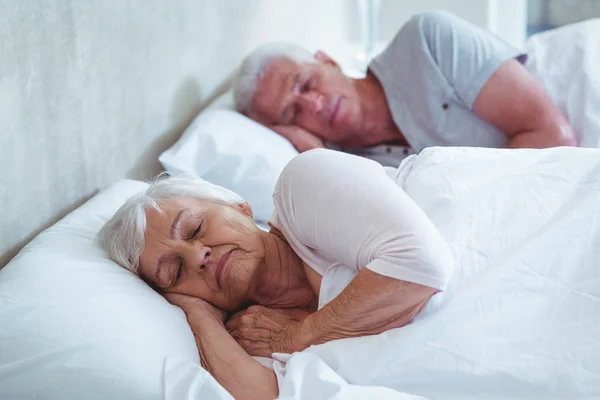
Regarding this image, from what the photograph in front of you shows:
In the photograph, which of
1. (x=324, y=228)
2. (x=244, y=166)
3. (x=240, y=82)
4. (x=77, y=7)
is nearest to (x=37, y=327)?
(x=324, y=228)

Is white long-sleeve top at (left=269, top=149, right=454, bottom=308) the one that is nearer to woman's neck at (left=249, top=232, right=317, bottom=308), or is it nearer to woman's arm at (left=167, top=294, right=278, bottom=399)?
woman's neck at (left=249, top=232, right=317, bottom=308)

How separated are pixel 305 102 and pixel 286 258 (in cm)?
94

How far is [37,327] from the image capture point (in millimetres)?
1109

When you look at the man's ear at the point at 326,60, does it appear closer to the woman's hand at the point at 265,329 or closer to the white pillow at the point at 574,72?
the white pillow at the point at 574,72

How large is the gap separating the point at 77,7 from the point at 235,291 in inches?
24.8

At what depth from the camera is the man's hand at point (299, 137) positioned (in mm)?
2199

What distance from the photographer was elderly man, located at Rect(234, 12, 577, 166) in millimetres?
2123

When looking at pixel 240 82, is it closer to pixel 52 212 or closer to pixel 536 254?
pixel 52 212

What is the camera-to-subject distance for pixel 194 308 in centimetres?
134

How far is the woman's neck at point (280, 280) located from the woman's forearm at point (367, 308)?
174 millimetres

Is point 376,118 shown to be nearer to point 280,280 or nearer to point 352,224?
point 280,280

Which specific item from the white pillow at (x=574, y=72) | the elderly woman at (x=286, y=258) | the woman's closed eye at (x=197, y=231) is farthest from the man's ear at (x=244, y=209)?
the white pillow at (x=574, y=72)

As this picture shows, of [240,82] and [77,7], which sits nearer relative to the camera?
[77,7]

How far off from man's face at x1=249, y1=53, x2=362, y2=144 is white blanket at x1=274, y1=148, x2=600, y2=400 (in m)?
1.00
